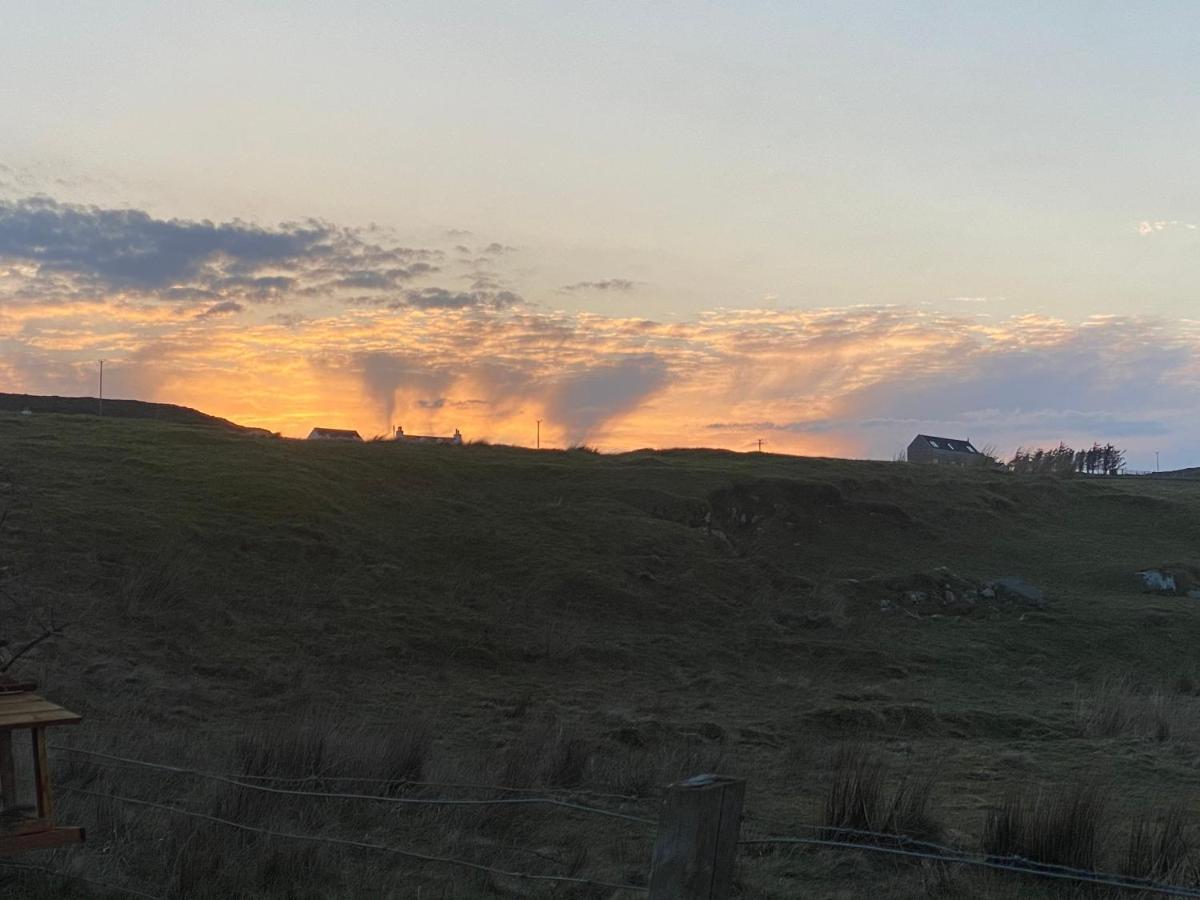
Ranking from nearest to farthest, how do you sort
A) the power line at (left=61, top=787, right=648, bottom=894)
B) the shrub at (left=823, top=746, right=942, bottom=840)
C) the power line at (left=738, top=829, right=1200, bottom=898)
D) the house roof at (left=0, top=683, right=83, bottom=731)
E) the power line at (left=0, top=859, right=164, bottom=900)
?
the power line at (left=738, top=829, right=1200, bottom=898), the house roof at (left=0, top=683, right=83, bottom=731), the power line at (left=0, top=859, right=164, bottom=900), the power line at (left=61, top=787, right=648, bottom=894), the shrub at (left=823, top=746, right=942, bottom=840)

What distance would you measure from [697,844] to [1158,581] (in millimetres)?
28963

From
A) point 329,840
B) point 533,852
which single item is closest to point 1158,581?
point 533,852

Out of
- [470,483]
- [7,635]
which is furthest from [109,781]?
[470,483]

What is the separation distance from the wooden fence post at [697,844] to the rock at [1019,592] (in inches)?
966

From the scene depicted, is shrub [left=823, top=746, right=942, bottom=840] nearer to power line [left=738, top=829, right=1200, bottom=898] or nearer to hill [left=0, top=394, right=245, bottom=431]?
power line [left=738, top=829, right=1200, bottom=898]

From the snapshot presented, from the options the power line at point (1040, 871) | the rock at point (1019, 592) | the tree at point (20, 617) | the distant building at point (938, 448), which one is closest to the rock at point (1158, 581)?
the rock at point (1019, 592)

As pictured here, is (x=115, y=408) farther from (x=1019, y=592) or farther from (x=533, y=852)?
(x=533, y=852)

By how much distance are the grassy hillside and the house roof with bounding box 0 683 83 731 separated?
173 centimetres

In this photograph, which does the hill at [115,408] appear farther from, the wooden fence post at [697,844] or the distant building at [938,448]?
the wooden fence post at [697,844]

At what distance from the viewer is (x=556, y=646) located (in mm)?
21672

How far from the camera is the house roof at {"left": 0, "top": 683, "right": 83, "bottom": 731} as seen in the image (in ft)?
18.9

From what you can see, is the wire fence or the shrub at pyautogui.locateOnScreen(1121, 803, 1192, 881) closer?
the wire fence

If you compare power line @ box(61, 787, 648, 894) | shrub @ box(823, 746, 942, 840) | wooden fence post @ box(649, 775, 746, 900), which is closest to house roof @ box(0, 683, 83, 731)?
power line @ box(61, 787, 648, 894)

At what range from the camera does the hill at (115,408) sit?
5753cm
